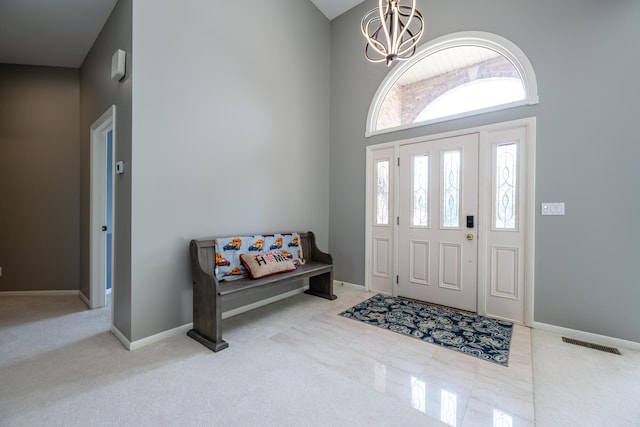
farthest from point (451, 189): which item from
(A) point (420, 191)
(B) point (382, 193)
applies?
(B) point (382, 193)

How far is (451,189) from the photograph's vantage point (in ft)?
11.1

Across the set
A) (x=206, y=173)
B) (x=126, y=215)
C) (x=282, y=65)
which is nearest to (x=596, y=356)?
(x=206, y=173)

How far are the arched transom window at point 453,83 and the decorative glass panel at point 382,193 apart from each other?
1.70ft

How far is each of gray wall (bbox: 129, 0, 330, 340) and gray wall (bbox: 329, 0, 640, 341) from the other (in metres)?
2.33

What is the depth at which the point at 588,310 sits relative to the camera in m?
2.57

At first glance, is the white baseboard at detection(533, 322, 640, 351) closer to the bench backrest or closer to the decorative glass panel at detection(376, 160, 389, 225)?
the decorative glass panel at detection(376, 160, 389, 225)

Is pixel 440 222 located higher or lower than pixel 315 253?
higher

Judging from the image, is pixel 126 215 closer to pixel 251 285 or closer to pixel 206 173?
pixel 206 173

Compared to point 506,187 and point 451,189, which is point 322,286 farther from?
point 506,187

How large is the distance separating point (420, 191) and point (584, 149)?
1.61 metres

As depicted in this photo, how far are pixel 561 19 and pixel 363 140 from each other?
2390 millimetres

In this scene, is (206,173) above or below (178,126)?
below

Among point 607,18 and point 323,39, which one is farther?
point 323,39

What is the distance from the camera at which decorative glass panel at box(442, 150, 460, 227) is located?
3336mm
